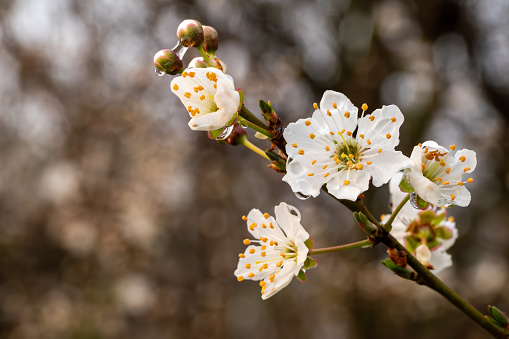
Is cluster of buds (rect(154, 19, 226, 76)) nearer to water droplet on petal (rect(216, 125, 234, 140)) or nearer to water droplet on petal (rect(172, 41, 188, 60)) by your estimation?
water droplet on petal (rect(172, 41, 188, 60))

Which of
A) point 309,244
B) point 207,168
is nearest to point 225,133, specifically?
point 309,244

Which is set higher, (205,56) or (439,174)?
(205,56)

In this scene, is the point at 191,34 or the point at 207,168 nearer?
the point at 191,34

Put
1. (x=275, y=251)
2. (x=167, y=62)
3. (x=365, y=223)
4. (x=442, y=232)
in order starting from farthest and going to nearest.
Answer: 1. (x=442, y=232)
2. (x=275, y=251)
3. (x=167, y=62)
4. (x=365, y=223)

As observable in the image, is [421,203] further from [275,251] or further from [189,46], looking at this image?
[189,46]

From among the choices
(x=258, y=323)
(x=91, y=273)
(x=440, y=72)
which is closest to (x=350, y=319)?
(x=258, y=323)

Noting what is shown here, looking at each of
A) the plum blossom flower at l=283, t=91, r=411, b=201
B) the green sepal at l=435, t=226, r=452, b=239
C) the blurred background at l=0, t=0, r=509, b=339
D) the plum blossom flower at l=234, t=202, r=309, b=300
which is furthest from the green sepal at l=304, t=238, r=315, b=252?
the blurred background at l=0, t=0, r=509, b=339
